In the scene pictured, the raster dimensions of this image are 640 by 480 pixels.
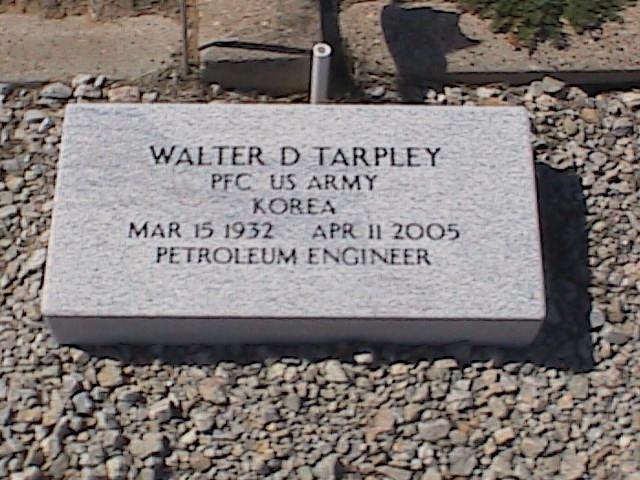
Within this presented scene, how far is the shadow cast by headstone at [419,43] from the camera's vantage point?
15.2 feet

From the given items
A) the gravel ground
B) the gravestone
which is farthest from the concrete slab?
the gravel ground

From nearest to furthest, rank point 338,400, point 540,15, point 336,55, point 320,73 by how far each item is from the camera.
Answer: point 338,400 < point 320,73 < point 336,55 < point 540,15

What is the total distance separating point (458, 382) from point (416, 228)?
48 cm

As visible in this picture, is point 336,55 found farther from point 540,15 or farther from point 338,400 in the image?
point 338,400

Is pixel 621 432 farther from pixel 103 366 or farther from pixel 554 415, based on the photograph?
pixel 103 366

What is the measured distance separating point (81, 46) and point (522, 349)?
1999 mm

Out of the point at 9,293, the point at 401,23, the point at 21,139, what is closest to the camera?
the point at 9,293

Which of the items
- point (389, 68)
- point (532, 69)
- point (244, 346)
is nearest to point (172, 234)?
point (244, 346)

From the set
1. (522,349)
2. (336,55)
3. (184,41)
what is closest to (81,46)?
(184,41)

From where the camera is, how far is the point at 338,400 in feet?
12.5

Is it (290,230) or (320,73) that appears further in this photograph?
(320,73)

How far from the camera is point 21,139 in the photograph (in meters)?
4.43

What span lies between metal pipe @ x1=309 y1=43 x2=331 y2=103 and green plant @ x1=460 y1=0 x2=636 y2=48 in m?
0.76

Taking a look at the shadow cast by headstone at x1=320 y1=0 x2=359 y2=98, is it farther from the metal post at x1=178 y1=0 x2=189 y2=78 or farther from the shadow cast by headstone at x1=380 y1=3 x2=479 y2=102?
the metal post at x1=178 y1=0 x2=189 y2=78
